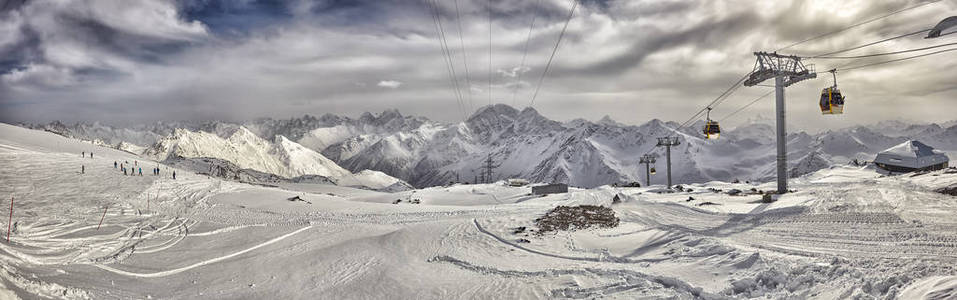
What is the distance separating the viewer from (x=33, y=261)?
48.3 ft

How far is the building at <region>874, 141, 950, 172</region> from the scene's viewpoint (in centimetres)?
6488

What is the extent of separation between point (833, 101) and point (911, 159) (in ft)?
211

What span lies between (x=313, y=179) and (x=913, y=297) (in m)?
151

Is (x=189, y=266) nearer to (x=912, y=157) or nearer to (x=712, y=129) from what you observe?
(x=712, y=129)

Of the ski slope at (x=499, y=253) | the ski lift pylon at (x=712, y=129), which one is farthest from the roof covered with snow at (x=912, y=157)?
the ski slope at (x=499, y=253)

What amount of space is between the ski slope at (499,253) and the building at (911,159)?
5554 cm

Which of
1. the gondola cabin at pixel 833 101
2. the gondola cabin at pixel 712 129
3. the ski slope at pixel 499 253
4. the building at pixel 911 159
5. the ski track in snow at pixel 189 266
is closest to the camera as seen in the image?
the ski slope at pixel 499 253

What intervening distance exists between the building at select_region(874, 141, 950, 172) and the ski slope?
5554cm

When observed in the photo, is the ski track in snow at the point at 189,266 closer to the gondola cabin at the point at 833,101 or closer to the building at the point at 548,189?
the gondola cabin at the point at 833,101

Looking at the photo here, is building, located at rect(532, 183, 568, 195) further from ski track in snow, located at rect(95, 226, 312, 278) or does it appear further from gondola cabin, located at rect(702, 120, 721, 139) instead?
ski track in snow, located at rect(95, 226, 312, 278)

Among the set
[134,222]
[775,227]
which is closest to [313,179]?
[134,222]

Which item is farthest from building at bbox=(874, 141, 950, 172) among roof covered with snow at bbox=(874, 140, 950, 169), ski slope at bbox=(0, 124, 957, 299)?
ski slope at bbox=(0, 124, 957, 299)

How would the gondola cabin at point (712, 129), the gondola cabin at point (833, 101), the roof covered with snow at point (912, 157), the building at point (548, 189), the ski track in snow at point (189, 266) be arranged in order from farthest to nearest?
the roof covered with snow at point (912, 157), the building at point (548, 189), the gondola cabin at point (712, 129), the gondola cabin at point (833, 101), the ski track in snow at point (189, 266)

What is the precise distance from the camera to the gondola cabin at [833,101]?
76.9 feet
